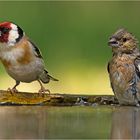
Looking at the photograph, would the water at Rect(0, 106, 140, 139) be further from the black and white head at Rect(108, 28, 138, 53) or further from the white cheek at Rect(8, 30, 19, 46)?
the white cheek at Rect(8, 30, 19, 46)

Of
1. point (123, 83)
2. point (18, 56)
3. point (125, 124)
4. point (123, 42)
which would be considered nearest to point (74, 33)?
point (18, 56)

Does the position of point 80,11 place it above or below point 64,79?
above

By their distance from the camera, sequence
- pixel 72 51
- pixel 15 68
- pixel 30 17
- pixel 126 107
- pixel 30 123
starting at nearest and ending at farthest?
1. pixel 30 123
2. pixel 126 107
3. pixel 15 68
4. pixel 72 51
5. pixel 30 17

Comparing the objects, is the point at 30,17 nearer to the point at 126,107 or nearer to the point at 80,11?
the point at 80,11

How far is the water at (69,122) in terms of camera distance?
490 centimetres

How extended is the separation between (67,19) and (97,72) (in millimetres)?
2109

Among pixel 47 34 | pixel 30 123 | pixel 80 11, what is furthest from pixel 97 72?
pixel 30 123

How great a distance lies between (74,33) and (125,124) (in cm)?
638

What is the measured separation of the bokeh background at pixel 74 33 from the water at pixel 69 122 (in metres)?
3.54

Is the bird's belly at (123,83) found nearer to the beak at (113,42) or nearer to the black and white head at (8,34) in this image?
the beak at (113,42)

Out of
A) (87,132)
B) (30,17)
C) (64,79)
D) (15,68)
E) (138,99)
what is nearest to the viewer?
(87,132)

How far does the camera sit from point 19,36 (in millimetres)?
A: 7637

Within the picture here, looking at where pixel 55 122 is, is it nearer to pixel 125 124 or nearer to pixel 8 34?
pixel 125 124

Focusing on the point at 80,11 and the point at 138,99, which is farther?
the point at 80,11
